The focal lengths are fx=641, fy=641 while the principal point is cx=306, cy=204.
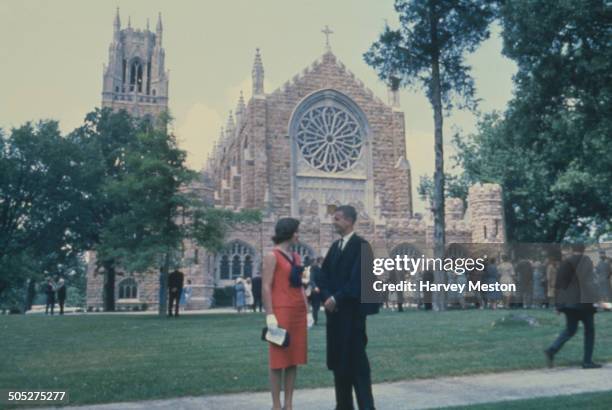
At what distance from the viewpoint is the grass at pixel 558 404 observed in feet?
19.7

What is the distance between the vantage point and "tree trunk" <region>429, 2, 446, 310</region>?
75.7ft

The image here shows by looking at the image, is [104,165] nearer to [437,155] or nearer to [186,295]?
[186,295]

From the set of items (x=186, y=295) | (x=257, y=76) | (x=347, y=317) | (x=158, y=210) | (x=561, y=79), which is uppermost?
(x=257, y=76)

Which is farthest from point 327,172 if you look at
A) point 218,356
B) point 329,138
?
point 218,356

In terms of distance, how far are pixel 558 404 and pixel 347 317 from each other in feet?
7.37

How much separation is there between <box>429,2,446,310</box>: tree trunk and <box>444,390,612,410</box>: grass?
16250mm

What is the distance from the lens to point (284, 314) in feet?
18.4

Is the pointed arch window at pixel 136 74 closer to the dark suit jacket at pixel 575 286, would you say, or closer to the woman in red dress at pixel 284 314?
the dark suit jacket at pixel 575 286

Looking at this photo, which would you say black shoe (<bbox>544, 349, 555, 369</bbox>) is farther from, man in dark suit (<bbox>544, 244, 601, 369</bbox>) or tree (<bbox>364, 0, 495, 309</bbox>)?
tree (<bbox>364, 0, 495, 309</bbox>)

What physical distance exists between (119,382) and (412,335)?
676cm

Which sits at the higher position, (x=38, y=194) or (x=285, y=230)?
(x=38, y=194)

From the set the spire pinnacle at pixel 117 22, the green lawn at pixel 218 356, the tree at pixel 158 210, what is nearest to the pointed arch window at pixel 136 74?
the spire pinnacle at pixel 117 22

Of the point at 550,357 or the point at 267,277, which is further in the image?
the point at 550,357

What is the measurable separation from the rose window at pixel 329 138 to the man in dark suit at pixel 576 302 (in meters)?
33.1
